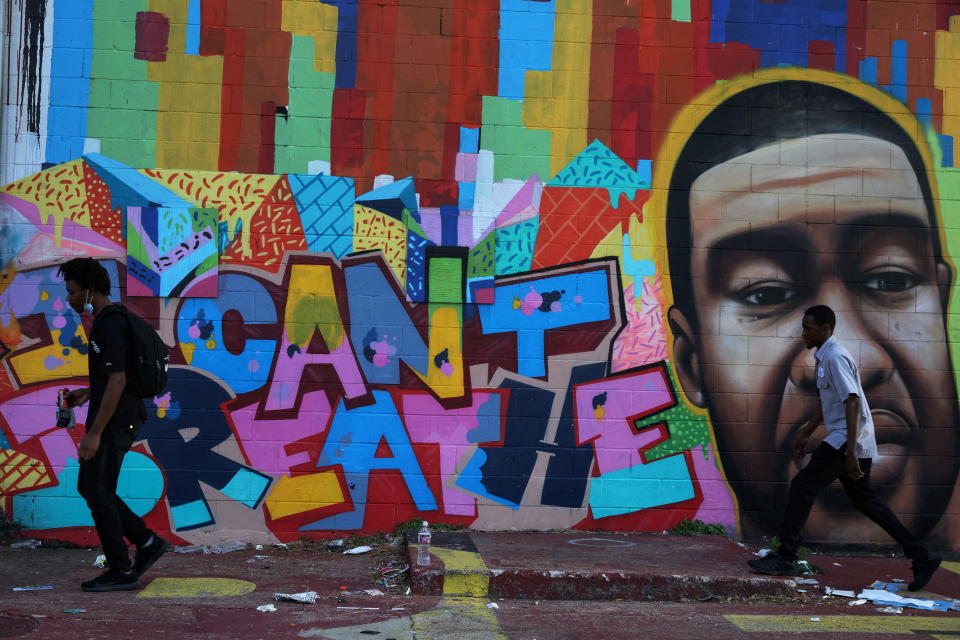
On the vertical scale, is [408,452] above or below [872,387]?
below

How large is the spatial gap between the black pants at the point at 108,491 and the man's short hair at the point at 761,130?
14.1 feet

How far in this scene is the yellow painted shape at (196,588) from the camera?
5.91m

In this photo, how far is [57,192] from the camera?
7.39m

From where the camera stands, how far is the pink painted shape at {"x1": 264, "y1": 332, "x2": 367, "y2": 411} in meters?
7.40

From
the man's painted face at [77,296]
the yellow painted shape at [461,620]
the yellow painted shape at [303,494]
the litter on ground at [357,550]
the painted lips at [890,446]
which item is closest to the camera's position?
the yellow painted shape at [461,620]

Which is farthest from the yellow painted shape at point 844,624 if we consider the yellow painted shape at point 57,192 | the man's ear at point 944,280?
the yellow painted shape at point 57,192

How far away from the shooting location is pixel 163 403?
735cm

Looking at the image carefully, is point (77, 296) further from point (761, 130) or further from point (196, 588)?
point (761, 130)

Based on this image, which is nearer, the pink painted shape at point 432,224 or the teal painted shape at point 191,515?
the teal painted shape at point 191,515

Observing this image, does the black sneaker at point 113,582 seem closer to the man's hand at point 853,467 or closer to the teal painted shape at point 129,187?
the teal painted shape at point 129,187

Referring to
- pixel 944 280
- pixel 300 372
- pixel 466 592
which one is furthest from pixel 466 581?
pixel 944 280

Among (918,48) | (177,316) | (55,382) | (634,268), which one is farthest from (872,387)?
(55,382)

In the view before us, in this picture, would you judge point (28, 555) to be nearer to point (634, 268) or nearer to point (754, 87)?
point (634, 268)

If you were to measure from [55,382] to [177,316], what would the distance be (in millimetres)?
1057
